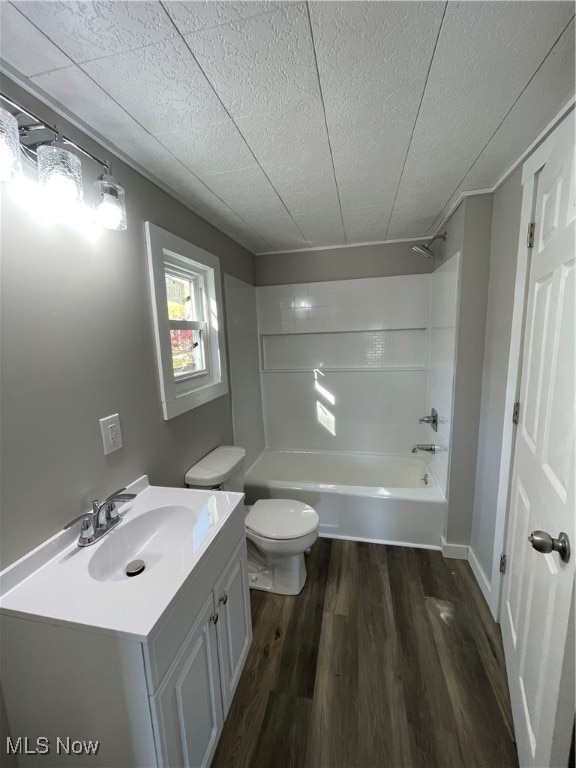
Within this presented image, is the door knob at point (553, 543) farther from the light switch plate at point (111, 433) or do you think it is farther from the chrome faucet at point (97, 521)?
the light switch plate at point (111, 433)

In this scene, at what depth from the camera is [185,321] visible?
1.79 m

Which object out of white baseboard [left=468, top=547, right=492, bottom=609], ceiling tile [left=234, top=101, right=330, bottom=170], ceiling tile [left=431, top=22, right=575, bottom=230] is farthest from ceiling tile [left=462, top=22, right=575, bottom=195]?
white baseboard [left=468, top=547, right=492, bottom=609]

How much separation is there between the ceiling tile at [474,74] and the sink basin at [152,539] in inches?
62.8

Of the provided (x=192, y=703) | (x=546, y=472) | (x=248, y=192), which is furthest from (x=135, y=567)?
(x=248, y=192)

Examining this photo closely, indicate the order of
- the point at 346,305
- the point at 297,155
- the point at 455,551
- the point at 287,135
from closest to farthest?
the point at 287,135
the point at 297,155
the point at 455,551
the point at 346,305

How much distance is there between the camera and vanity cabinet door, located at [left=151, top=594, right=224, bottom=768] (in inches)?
30.2

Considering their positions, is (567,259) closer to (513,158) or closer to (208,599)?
(513,158)

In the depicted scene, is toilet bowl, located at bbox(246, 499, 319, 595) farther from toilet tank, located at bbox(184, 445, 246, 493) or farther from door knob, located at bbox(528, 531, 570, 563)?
door knob, located at bbox(528, 531, 570, 563)

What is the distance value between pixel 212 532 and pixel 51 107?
4.85 ft

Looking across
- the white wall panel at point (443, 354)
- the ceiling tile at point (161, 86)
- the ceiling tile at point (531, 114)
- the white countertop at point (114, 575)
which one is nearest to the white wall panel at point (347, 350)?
the white wall panel at point (443, 354)

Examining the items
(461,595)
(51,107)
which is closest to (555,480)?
(461,595)

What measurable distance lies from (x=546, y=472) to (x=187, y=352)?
176 cm

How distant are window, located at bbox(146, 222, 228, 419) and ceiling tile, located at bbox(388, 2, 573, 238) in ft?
3.92

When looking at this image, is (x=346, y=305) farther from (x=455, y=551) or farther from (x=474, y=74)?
(x=455, y=551)
